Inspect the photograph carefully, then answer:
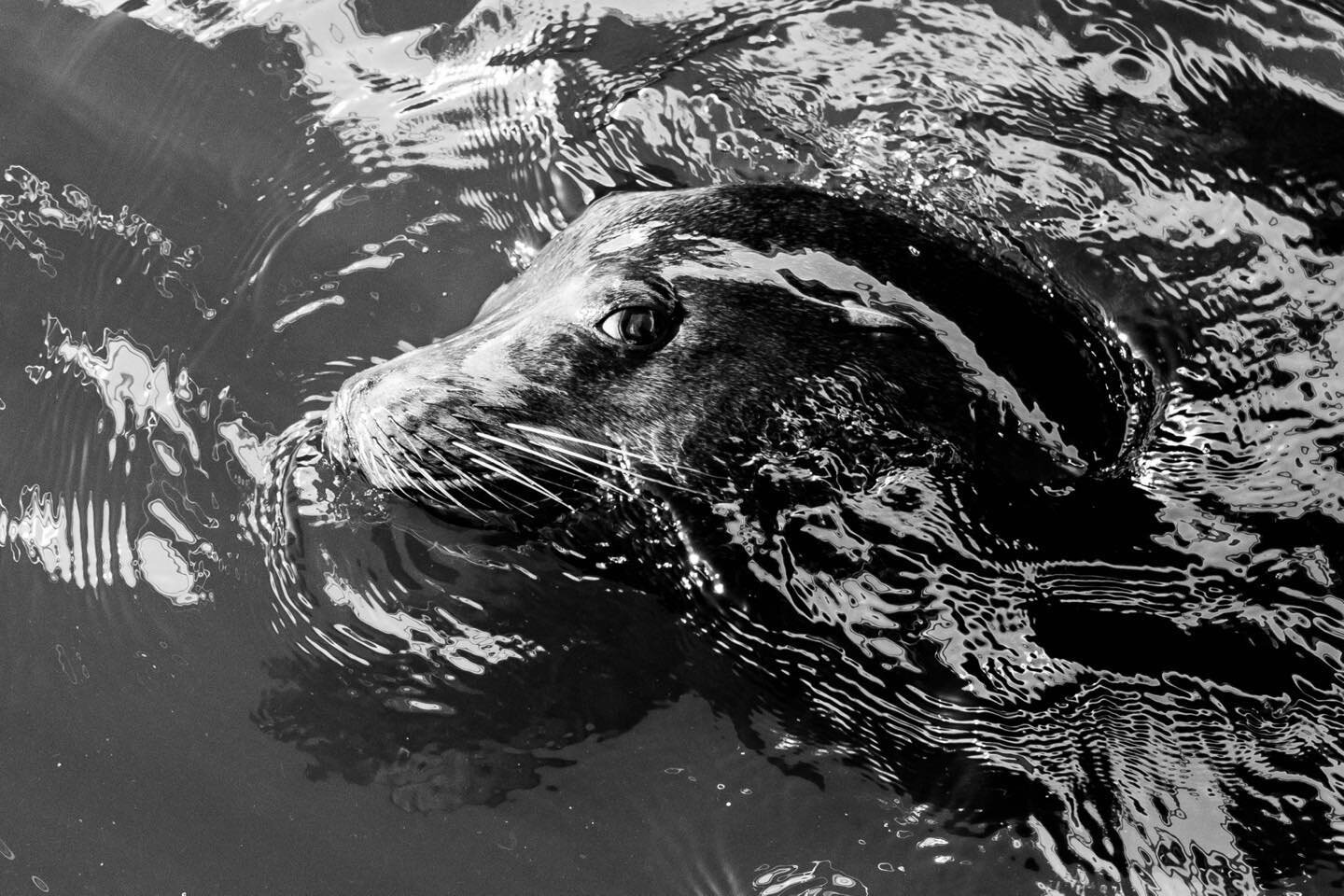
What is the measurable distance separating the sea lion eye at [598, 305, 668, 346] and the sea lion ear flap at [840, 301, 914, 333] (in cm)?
54

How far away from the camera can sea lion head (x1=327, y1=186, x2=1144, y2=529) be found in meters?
3.72

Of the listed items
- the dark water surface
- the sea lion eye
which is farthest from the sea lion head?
the dark water surface

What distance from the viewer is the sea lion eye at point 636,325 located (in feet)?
12.5

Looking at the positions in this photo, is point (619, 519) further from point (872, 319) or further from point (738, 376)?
point (872, 319)

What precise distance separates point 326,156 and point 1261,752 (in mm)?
3993

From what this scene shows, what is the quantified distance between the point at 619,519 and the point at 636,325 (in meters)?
0.62

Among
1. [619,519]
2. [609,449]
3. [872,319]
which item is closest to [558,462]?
[609,449]

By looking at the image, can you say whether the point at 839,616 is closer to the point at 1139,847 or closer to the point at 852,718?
the point at 852,718

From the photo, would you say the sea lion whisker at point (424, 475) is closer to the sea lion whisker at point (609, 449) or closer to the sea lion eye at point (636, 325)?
the sea lion whisker at point (609, 449)

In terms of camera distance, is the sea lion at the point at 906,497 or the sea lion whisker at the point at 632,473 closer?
the sea lion at the point at 906,497

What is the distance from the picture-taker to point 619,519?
3992mm

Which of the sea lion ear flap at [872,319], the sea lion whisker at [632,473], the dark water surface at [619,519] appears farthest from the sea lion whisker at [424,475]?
the sea lion ear flap at [872,319]

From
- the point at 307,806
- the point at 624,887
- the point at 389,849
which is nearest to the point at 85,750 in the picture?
the point at 307,806

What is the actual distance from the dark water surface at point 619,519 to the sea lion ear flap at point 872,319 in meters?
0.43
